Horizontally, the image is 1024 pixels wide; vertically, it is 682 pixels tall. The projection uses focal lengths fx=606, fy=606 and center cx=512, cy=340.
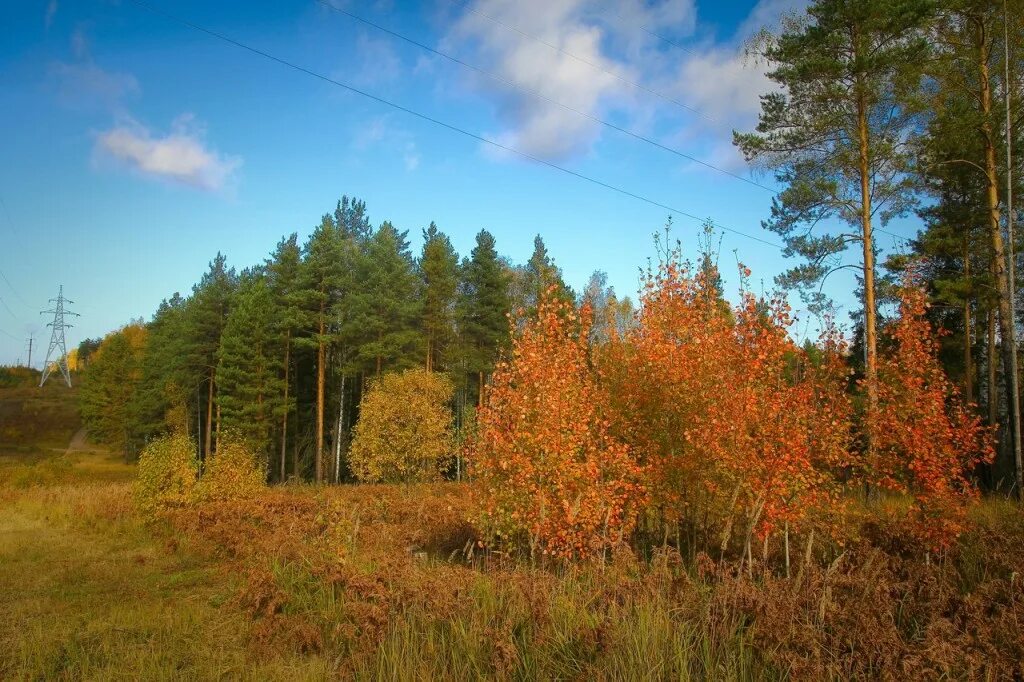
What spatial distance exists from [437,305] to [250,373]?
35.4ft

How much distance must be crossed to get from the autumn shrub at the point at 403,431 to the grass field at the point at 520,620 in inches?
669

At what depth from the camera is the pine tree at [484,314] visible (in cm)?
3344

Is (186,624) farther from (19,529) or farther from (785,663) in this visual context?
(19,529)

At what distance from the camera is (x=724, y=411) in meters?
8.68

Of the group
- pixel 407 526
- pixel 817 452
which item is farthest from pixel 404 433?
pixel 817 452

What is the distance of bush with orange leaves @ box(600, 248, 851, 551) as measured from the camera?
28.3 ft

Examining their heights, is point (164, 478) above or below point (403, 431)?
below

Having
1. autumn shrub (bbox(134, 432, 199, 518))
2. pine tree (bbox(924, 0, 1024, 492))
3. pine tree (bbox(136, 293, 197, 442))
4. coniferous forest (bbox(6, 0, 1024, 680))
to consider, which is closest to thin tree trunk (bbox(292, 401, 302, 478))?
pine tree (bbox(136, 293, 197, 442))

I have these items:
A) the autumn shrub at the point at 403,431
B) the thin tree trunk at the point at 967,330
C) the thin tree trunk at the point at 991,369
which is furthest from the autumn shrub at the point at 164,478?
the thin tree trunk at the point at 967,330

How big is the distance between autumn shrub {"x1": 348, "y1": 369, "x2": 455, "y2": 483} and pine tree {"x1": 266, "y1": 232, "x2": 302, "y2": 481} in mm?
6752

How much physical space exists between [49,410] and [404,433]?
56752 millimetres

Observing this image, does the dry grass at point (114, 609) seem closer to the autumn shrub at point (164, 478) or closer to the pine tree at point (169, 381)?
the autumn shrub at point (164, 478)

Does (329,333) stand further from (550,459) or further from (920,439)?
(920,439)

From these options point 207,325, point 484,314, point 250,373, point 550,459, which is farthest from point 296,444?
point 550,459
